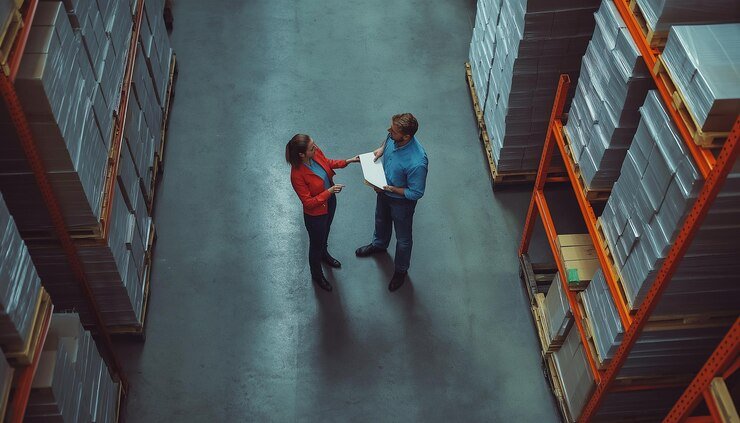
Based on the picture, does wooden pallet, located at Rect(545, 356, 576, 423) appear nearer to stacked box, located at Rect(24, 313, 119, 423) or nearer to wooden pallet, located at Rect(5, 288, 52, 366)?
stacked box, located at Rect(24, 313, 119, 423)

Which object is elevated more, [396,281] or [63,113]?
[396,281]

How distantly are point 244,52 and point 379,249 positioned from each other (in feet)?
13.5

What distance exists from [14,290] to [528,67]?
522cm

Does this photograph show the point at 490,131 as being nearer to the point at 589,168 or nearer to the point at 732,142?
the point at 589,168

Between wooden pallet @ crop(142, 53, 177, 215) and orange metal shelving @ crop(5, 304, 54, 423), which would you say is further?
wooden pallet @ crop(142, 53, 177, 215)

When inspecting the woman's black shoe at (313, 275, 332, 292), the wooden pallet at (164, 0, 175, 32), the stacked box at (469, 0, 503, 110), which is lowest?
the woman's black shoe at (313, 275, 332, 292)

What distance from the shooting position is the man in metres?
6.46

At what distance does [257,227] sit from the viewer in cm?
833

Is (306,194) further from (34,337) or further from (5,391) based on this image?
(5,391)

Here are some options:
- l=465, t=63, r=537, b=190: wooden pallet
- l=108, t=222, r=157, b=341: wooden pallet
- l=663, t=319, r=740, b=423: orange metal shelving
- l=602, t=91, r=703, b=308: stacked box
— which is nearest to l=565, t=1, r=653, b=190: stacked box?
l=602, t=91, r=703, b=308: stacked box

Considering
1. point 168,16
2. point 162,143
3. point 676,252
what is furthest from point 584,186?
point 168,16

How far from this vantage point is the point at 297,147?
632 cm

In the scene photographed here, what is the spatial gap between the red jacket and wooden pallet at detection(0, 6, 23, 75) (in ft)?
8.38

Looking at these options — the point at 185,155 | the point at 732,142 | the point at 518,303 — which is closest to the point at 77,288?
the point at 185,155
